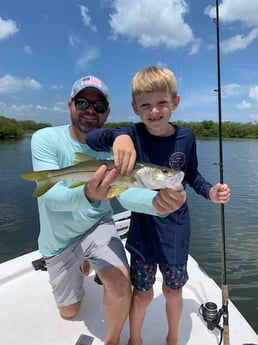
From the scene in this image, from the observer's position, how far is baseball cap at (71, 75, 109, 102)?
277 cm

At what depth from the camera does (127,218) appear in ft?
15.5

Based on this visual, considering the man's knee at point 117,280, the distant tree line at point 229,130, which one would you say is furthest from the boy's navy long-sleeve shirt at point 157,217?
the distant tree line at point 229,130

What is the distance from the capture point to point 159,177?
66.6 inches

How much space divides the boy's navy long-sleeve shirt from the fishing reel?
2.27 ft

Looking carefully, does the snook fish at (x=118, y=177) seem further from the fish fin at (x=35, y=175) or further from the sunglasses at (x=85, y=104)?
the sunglasses at (x=85, y=104)

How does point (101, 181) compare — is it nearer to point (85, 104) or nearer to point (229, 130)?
point (85, 104)

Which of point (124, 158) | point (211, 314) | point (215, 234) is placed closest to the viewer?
point (124, 158)

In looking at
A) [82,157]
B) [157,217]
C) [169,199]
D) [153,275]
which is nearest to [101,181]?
[82,157]

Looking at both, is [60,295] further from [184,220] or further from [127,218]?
[127,218]

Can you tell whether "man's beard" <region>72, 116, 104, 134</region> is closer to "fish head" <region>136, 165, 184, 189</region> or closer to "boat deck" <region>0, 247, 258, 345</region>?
"fish head" <region>136, 165, 184, 189</region>

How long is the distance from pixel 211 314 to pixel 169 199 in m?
1.39

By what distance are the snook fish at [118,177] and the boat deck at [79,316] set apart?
4.65 feet

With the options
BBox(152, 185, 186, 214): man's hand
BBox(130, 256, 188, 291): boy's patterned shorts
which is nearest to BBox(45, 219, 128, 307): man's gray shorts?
BBox(130, 256, 188, 291): boy's patterned shorts

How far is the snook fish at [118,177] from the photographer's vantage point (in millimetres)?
1688
